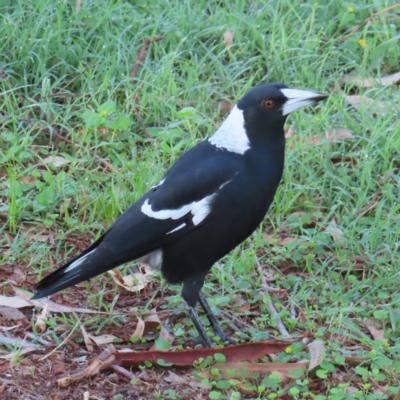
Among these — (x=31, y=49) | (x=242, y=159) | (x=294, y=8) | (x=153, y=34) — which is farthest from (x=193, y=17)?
(x=242, y=159)

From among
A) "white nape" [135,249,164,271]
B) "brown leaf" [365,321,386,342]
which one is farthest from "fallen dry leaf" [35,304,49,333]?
"brown leaf" [365,321,386,342]

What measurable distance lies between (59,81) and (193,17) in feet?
2.90

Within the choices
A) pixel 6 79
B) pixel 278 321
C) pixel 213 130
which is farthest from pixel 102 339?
pixel 6 79

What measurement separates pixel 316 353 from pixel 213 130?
5.21 feet

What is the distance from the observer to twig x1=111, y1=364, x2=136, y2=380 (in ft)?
9.57

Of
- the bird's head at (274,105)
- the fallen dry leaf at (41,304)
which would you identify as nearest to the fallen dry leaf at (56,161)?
the fallen dry leaf at (41,304)

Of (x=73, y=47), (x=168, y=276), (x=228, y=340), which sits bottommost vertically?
→ (x=228, y=340)

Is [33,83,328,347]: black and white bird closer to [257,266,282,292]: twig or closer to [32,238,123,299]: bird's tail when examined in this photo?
[32,238,123,299]: bird's tail

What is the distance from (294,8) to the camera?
4934 millimetres

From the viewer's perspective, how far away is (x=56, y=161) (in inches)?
161

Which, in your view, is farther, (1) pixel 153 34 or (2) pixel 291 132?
(1) pixel 153 34

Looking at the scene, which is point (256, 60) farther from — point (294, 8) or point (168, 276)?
point (168, 276)

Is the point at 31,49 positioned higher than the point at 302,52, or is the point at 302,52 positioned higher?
the point at 31,49

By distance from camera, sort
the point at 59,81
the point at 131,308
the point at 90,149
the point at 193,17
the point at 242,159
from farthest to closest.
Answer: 1. the point at 193,17
2. the point at 59,81
3. the point at 90,149
4. the point at 131,308
5. the point at 242,159
